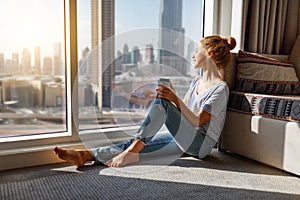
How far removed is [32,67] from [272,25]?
1.77 meters

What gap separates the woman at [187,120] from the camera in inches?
70.2

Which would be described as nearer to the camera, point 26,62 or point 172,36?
point 26,62

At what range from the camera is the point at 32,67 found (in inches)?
73.3

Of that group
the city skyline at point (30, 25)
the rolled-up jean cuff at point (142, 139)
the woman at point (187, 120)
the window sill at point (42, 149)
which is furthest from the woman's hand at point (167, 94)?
the city skyline at point (30, 25)

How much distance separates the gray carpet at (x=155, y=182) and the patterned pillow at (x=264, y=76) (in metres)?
0.50

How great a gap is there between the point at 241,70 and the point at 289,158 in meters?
0.68

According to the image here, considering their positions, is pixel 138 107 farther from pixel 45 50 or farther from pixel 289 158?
pixel 289 158

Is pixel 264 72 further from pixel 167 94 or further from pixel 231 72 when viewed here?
pixel 167 94

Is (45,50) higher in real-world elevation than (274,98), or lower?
higher

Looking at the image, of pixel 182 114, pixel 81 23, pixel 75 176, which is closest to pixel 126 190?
pixel 75 176

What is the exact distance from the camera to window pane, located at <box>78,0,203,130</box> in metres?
1.92

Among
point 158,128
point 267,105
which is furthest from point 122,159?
point 267,105

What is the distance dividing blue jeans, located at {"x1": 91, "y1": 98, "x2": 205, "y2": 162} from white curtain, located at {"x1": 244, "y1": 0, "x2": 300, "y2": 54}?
911 mm

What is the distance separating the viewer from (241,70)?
2104mm
